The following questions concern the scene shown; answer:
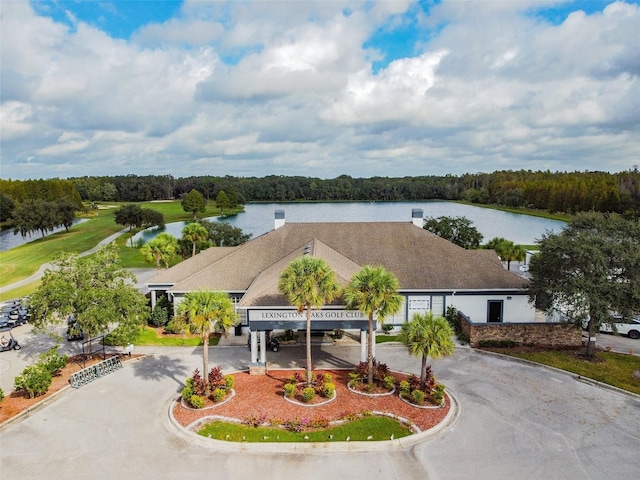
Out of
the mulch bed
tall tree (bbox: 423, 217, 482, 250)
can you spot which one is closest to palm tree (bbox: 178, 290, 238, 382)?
the mulch bed

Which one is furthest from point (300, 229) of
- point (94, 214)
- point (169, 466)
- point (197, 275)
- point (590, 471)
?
point (94, 214)

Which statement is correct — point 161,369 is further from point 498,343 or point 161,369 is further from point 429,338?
point 498,343

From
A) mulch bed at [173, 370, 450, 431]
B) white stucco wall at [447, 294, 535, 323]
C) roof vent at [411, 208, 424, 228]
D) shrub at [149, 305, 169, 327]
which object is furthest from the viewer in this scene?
roof vent at [411, 208, 424, 228]

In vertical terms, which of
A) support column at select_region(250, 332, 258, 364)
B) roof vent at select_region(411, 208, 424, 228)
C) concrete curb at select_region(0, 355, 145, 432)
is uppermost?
roof vent at select_region(411, 208, 424, 228)

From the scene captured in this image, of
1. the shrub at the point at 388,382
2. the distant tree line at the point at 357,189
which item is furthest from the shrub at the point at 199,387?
the distant tree line at the point at 357,189

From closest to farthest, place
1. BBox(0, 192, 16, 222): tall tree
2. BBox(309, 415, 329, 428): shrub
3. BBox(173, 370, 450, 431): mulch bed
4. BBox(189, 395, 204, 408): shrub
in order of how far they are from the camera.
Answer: BBox(309, 415, 329, 428): shrub < BBox(173, 370, 450, 431): mulch bed < BBox(189, 395, 204, 408): shrub < BBox(0, 192, 16, 222): tall tree

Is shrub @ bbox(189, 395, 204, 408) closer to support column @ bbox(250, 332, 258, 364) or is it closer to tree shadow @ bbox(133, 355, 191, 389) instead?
tree shadow @ bbox(133, 355, 191, 389)
